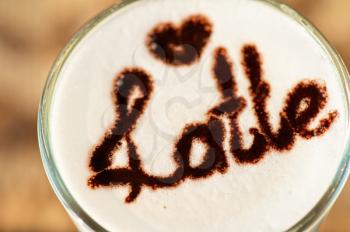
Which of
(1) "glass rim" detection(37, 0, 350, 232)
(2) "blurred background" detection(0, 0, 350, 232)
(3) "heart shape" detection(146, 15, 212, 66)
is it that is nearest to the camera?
(1) "glass rim" detection(37, 0, 350, 232)

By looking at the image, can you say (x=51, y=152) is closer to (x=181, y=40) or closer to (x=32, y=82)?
(x=181, y=40)

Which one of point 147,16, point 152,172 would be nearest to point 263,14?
point 147,16

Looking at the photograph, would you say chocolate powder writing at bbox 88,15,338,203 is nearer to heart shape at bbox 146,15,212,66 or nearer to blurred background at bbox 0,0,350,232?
heart shape at bbox 146,15,212,66

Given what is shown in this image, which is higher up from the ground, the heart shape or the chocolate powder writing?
the heart shape

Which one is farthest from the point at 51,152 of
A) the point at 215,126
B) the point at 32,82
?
the point at 32,82

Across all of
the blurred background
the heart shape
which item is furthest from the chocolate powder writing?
the blurred background

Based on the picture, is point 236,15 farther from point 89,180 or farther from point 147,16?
point 89,180
